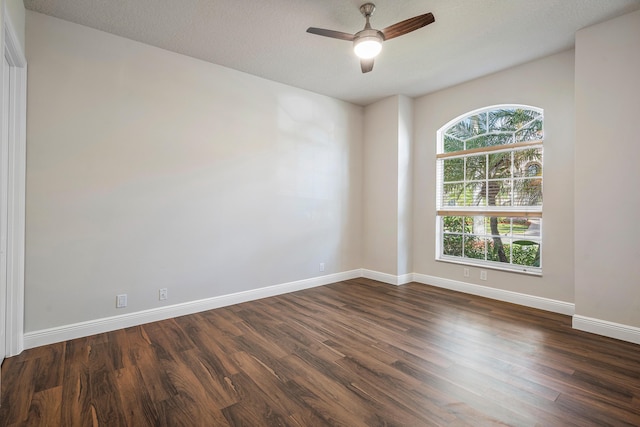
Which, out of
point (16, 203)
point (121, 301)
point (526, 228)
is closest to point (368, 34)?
point (526, 228)

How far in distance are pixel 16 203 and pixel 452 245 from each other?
4.89 metres

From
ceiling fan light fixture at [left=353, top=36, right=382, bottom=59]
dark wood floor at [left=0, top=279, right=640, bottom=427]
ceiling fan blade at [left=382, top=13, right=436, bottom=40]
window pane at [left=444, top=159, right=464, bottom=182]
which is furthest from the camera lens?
window pane at [left=444, top=159, right=464, bottom=182]

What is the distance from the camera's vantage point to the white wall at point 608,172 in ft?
9.06

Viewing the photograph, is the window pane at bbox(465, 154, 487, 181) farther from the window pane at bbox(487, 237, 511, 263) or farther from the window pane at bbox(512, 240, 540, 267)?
the window pane at bbox(512, 240, 540, 267)

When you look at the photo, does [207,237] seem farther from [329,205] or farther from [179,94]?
[329,205]

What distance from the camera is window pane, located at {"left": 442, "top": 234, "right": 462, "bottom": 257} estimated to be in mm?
4562

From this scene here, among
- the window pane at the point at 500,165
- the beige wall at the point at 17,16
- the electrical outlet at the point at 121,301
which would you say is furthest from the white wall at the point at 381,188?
the beige wall at the point at 17,16

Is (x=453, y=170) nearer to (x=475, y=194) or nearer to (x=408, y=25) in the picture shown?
(x=475, y=194)

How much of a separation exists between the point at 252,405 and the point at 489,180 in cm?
384

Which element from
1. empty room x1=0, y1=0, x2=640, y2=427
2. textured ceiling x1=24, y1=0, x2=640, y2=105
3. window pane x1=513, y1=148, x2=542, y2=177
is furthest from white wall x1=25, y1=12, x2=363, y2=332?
window pane x1=513, y1=148, x2=542, y2=177

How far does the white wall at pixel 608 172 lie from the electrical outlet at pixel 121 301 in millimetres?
4415

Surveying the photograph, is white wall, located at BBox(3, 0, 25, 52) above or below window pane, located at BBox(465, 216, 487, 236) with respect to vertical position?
above

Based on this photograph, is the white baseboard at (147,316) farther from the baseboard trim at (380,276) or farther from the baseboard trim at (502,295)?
the baseboard trim at (502,295)

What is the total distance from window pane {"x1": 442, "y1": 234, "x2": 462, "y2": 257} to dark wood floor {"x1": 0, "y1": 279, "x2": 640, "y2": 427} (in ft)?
4.27
